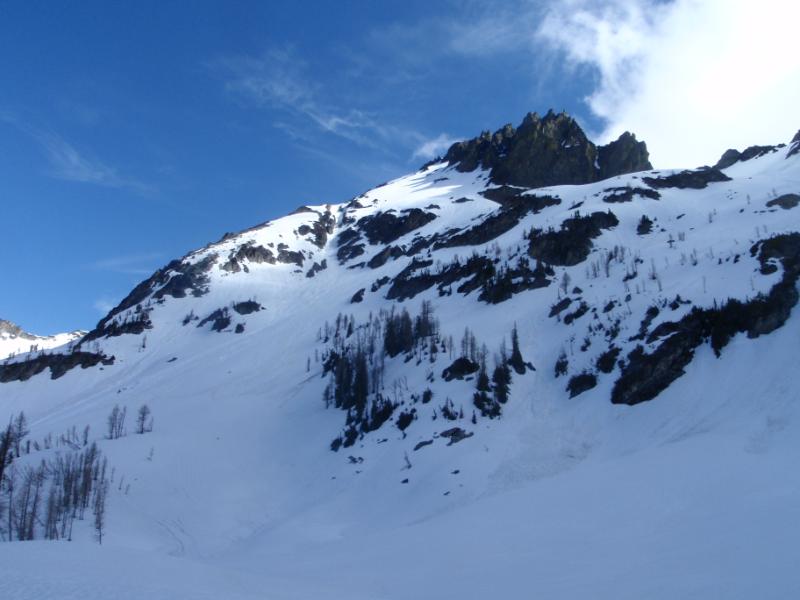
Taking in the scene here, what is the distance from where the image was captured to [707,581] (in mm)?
15477

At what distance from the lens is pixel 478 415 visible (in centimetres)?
5253

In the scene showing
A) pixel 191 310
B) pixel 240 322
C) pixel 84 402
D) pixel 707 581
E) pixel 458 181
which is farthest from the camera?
pixel 458 181

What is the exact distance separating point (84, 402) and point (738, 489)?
101 m

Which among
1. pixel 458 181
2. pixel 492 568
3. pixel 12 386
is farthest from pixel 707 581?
pixel 458 181

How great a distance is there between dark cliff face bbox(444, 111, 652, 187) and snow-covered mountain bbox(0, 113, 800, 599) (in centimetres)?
3409

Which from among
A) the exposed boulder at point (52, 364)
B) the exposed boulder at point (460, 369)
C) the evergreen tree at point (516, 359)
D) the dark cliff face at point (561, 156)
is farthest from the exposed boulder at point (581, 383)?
the dark cliff face at point (561, 156)

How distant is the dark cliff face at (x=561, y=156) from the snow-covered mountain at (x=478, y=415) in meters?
34.1

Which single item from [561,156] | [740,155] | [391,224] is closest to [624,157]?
[561,156]

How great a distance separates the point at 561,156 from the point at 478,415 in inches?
5119

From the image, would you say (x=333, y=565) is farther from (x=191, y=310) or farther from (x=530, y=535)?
(x=191, y=310)

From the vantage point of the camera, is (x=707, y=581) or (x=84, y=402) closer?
(x=707, y=581)

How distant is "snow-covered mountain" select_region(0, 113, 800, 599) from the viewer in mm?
20250

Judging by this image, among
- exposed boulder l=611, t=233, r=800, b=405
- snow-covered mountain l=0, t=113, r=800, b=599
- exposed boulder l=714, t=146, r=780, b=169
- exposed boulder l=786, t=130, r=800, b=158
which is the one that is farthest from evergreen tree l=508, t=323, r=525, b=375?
exposed boulder l=714, t=146, r=780, b=169

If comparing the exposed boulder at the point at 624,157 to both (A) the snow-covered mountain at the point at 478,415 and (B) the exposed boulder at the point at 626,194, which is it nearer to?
(A) the snow-covered mountain at the point at 478,415
